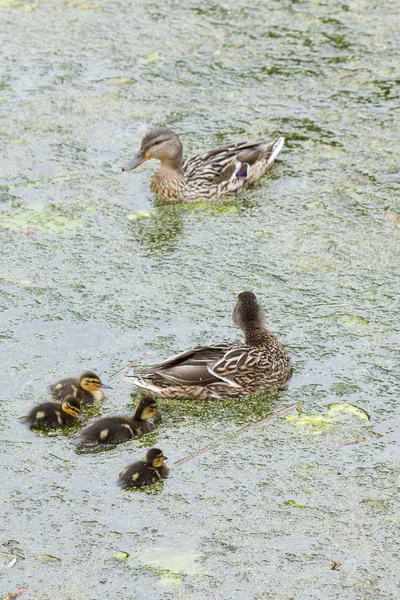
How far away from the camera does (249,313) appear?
528 centimetres

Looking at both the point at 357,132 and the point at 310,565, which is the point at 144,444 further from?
the point at 357,132

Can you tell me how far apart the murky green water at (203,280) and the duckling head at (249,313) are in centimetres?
27

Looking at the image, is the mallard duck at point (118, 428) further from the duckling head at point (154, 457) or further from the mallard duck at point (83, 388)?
the duckling head at point (154, 457)

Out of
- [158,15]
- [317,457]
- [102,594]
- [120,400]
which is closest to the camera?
[102,594]

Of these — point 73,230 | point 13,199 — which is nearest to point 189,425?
point 73,230

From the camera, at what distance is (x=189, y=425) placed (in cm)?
490

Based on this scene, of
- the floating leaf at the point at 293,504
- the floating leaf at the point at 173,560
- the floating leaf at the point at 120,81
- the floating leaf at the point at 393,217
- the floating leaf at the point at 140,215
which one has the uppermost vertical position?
the floating leaf at the point at 120,81

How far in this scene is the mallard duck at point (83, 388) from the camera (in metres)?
4.95

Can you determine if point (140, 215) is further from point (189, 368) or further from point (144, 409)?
point (144, 409)

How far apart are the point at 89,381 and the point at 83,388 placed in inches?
1.7

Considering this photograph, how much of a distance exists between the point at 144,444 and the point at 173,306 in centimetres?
117

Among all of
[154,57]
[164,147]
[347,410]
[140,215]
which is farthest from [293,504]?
[154,57]

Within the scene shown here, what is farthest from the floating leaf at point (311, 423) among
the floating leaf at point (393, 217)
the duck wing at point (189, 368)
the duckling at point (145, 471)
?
the floating leaf at point (393, 217)

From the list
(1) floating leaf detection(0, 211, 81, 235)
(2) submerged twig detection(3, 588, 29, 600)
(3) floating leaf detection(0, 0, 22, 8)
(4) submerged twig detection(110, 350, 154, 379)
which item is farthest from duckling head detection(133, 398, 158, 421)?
(3) floating leaf detection(0, 0, 22, 8)
